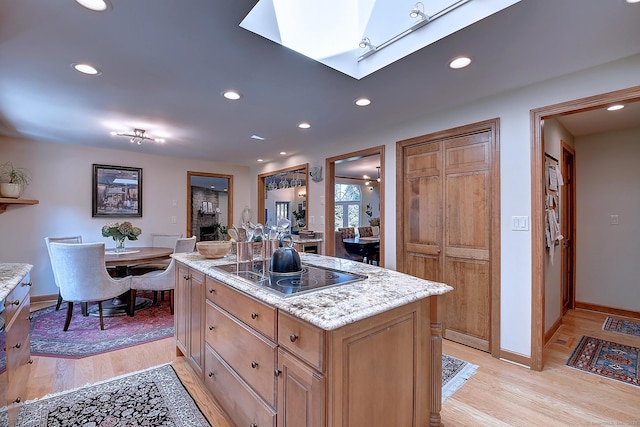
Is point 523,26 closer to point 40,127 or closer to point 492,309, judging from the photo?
point 492,309

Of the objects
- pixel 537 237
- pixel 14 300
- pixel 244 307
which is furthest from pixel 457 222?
pixel 14 300

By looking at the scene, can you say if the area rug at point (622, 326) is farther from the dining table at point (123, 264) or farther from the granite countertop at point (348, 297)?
the dining table at point (123, 264)

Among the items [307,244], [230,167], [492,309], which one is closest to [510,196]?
[492,309]

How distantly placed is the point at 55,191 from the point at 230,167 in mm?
2750

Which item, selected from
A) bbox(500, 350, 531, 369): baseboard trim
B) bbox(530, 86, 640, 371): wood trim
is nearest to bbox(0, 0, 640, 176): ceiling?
bbox(530, 86, 640, 371): wood trim

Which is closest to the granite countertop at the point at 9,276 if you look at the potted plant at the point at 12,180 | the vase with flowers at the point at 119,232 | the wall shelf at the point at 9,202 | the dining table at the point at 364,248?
the vase with flowers at the point at 119,232

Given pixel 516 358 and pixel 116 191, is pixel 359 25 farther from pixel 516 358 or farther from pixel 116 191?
pixel 116 191

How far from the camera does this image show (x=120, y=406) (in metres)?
1.86

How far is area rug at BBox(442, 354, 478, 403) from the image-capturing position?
208 centimetres

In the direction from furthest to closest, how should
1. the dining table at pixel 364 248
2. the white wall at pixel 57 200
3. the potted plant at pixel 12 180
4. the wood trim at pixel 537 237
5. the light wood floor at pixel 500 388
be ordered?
the dining table at pixel 364 248
the white wall at pixel 57 200
the potted plant at pixel 12 180
the wood trim at pixel 537 237
the light wood floor at pixel 500 388

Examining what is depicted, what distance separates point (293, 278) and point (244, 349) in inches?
16.9

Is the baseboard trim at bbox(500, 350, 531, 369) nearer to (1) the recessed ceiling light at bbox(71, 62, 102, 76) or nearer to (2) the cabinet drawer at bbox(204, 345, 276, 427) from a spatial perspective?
(2) the cabinet drawer at bbox(204, 345, 276, 427)

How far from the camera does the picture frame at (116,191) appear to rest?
4691mm

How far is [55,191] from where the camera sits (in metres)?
4.40
